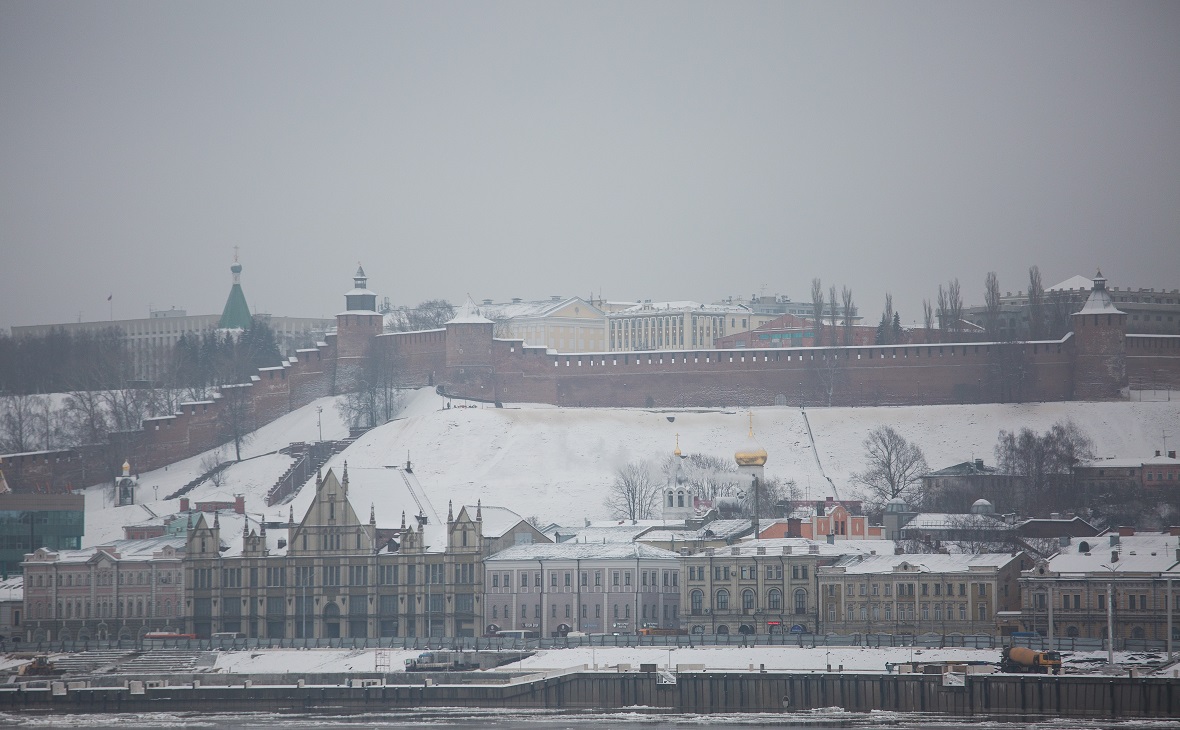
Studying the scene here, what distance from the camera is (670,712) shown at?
59.9 metres

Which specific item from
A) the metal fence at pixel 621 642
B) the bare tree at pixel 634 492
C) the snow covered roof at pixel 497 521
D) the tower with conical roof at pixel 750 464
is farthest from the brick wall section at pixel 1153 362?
the metal fence at pixel 621 642

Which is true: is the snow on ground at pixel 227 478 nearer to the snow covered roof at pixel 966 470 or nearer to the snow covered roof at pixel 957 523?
the snow covered roof at pixel 957 523

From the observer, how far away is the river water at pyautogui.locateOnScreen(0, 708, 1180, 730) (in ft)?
183

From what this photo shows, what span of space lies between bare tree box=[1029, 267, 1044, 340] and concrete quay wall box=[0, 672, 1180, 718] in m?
55.6

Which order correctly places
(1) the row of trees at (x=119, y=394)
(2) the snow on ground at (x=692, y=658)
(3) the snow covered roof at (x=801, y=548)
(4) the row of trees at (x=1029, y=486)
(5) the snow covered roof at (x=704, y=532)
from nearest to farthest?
(2) the snow on ground at (x=692, y=658) < (3) the snow covered roof at (x=801, y=548) < (5) the snow covered roof at (x=704, y=532) < (4) the row of trees at (x=1029, y=486) < (1) the row of trees at (x=119, y=394)

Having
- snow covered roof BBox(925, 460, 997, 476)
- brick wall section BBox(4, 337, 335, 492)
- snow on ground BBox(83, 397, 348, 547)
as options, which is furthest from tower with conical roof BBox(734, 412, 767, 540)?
brick wall section BBox(4, 337, 335, 492)

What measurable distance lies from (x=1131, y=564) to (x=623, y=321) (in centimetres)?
8307

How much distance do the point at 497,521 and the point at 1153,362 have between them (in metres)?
42.1

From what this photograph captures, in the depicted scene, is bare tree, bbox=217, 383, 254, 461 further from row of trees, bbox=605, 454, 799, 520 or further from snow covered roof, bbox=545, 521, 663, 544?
snow covered roof, bbox=545, 521, 663, 544

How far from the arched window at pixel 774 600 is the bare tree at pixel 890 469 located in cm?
2164

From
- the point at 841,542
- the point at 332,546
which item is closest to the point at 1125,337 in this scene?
the point at 841,542

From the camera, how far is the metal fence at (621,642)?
6344cm

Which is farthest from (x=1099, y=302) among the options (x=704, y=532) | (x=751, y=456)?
(x=704, y=532)

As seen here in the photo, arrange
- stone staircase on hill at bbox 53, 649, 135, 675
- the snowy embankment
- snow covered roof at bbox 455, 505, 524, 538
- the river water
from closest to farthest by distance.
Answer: the river water, stone staircase on hill at bbox 53, 649, 135, 675, snow covered roof at bbox 455, 505, 524, 538, the snowy embankment
